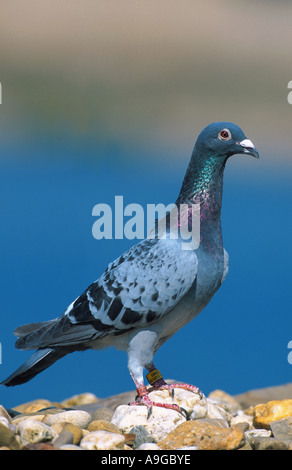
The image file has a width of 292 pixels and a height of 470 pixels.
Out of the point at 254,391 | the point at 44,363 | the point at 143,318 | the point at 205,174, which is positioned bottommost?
the point at 254,391

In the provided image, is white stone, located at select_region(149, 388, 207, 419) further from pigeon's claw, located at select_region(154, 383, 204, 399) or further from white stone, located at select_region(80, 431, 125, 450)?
white stone, located at select_region(80, 431, 125, 450)

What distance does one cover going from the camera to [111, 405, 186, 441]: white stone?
4.43 metres

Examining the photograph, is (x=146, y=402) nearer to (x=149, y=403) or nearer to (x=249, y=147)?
(x=149, y=403)

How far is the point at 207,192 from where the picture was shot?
16.5ft

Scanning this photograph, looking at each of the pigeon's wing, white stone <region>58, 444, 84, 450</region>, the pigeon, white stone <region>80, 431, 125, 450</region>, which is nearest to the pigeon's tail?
the pigeon

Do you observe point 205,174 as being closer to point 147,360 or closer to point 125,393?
point 147,360

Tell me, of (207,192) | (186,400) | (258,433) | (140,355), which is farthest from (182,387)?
(207,192)

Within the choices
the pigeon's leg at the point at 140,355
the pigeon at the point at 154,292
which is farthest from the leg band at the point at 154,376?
the pigeon's leg at the point at 140,355

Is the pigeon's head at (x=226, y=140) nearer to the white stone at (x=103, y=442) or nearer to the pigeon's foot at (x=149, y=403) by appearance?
the pigeon's foot at (x=149, y=403)

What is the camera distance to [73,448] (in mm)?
3711
